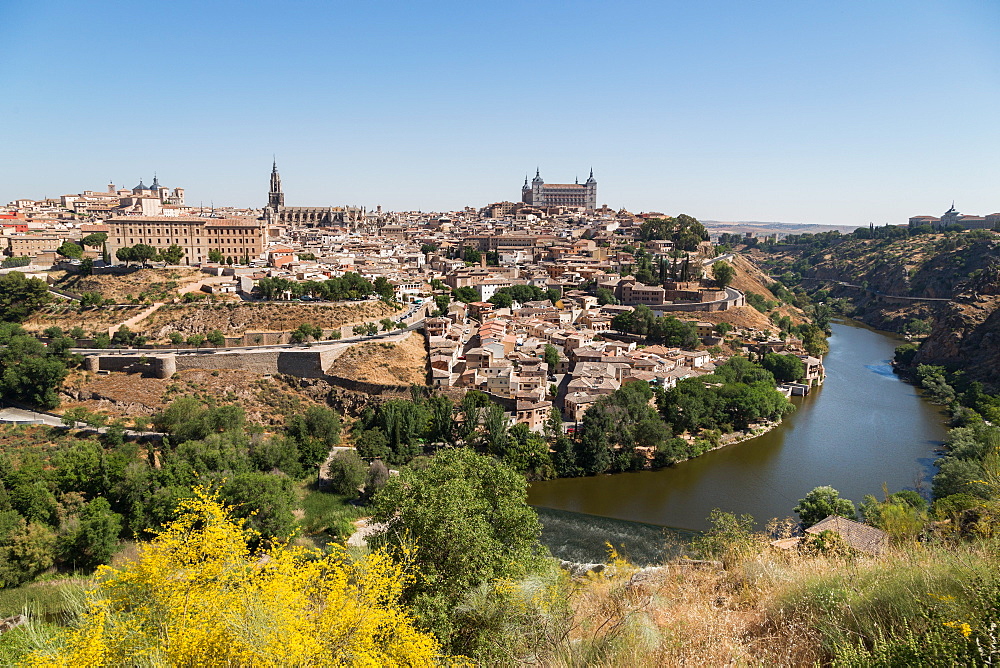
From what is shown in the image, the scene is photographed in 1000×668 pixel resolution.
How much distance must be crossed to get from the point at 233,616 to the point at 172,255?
21162 mm

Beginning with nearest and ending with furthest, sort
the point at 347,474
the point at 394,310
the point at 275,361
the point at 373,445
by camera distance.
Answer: the point at 347,474 < the point at 373,445 < the point at 275,361 < the point at 394,310

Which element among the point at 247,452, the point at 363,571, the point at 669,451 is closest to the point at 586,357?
the point at 669,451

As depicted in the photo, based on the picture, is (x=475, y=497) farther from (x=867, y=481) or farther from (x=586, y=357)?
(x=586, y=357)

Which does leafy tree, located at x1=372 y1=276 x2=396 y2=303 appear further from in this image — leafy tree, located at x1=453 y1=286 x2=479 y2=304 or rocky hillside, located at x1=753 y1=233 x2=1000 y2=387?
rocky hillside, located at x1=753 y1=233 x2=1000 y2=387

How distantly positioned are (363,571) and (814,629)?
7.83 feet

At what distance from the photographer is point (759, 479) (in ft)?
40.4

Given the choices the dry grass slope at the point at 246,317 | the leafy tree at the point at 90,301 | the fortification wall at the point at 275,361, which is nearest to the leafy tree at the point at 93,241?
the leafy tree at the point at 90,301

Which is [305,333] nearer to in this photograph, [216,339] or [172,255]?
[216,339]

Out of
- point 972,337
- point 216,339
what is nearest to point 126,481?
point 216,339

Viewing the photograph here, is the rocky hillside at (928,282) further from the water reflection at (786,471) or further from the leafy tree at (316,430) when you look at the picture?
the leafy tree at (316,430)

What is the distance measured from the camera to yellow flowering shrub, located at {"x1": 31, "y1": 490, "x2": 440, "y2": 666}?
2.81 metres

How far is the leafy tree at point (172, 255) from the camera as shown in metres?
21.0

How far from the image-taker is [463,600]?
4.57 meters

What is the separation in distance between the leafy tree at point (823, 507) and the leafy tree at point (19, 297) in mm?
20298
